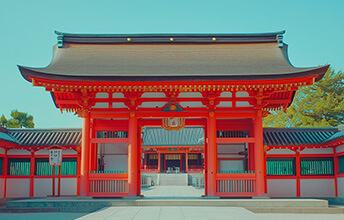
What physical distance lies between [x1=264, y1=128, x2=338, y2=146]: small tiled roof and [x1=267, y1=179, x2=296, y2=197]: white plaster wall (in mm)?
1827

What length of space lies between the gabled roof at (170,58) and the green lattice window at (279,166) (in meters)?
4.69

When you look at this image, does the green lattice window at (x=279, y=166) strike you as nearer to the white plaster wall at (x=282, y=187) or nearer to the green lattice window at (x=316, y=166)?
the white plaster wall at (x=282, y=187)

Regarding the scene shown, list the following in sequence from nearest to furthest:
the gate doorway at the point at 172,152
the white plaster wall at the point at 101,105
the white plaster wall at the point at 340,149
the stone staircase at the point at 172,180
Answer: the white plaster wall at the point at 101,105 < the white plaster wall at the point at 340,149 < the stone staircase at the point at 172,180 < the gate doorway at the point at 172,152

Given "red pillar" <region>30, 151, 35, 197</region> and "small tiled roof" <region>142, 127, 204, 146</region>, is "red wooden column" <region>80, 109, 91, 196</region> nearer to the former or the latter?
"red pillar" <region>30, 151, 35, 197</region>

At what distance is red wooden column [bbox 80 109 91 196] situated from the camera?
16281 millimetres

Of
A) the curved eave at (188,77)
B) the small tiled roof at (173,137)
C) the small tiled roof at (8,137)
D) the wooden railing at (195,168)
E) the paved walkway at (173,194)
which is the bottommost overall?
the paved walkway at (173,194)

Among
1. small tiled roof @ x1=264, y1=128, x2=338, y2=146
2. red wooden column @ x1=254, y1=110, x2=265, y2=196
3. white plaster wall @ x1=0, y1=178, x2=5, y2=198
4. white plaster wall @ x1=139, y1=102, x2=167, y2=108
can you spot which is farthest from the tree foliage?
white plaster wall @ x1=0, y1=178, x2=5, y2=198

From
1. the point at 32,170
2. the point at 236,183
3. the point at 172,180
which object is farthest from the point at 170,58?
the point at 172,180

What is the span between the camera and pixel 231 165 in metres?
20.2

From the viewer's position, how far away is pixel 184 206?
14.7 metres

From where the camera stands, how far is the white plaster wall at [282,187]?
1866cm

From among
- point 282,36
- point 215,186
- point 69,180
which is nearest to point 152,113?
point 215,186

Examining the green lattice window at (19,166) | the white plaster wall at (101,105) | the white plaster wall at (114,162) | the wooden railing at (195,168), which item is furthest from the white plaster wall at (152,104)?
the wooden railing at (195,168)

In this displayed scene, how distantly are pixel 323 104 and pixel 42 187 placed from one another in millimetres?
27429
